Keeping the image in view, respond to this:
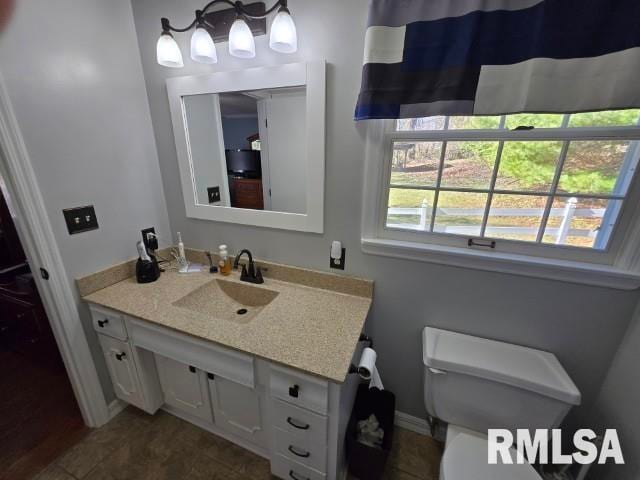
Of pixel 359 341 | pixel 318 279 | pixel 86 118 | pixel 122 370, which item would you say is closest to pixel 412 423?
pixel 359 341

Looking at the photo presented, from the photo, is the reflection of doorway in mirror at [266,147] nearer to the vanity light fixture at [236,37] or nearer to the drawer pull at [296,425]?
the vanity light fixture at [236,37]

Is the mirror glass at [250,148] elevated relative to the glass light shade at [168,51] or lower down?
lower down

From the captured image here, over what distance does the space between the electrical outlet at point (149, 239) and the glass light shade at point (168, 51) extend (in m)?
0.91

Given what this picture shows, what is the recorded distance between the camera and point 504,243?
109cm

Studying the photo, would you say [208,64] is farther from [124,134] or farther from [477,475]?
[477,475]

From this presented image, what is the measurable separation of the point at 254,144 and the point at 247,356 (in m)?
1.03

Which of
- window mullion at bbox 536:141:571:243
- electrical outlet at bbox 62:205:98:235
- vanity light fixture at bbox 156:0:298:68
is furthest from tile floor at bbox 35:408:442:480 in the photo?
vanity light fixture at bbox 156:0:298:68

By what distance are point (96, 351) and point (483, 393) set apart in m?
1.90

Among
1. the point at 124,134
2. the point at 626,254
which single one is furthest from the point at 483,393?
the point at 124,134

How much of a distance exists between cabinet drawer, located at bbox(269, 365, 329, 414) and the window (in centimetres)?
72

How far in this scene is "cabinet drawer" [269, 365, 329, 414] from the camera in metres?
0.88

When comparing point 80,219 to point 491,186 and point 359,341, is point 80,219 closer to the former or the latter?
point 359,341

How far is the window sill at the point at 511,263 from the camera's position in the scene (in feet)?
3.08

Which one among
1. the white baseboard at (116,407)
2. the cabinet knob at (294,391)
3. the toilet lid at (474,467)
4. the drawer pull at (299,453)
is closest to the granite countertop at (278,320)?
the cabinet knob at (294,391)
